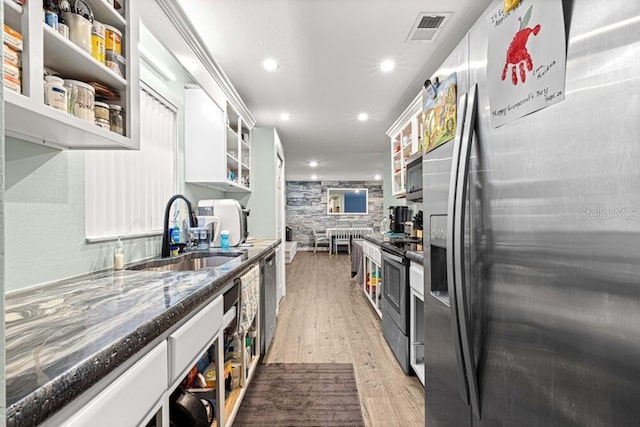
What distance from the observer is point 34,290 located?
1066 mm

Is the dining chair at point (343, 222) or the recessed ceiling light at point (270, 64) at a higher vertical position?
the recessed ceiling light at point (270, 64)

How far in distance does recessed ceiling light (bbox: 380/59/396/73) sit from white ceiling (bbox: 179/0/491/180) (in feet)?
0.14

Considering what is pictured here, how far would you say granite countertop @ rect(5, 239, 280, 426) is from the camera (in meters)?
0.46

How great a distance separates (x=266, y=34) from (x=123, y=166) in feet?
4.30

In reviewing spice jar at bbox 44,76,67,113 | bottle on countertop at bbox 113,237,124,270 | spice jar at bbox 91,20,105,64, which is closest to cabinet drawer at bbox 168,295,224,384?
bottle on countertop at bbox 113,237,124,270

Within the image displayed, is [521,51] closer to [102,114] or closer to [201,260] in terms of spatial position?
[102,114]

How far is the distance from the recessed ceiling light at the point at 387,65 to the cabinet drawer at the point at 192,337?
228 cm

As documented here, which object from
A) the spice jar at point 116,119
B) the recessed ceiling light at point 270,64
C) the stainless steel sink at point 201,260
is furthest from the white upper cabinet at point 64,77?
the recessed ceiling light at point 270,64

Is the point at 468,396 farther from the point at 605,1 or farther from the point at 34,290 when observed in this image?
the point at 34,290

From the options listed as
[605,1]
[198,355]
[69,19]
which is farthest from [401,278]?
[69,19]

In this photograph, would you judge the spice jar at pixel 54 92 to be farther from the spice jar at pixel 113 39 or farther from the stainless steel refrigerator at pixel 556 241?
the stainless steel refrigerator at pixel 556 241

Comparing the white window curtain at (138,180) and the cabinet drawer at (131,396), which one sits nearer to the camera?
the cabinet drawer at (131,396)

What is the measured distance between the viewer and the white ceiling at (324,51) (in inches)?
72.7

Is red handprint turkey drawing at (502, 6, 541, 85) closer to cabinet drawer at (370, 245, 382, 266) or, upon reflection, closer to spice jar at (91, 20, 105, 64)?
spice jar at (91, 20, 105, 64)
